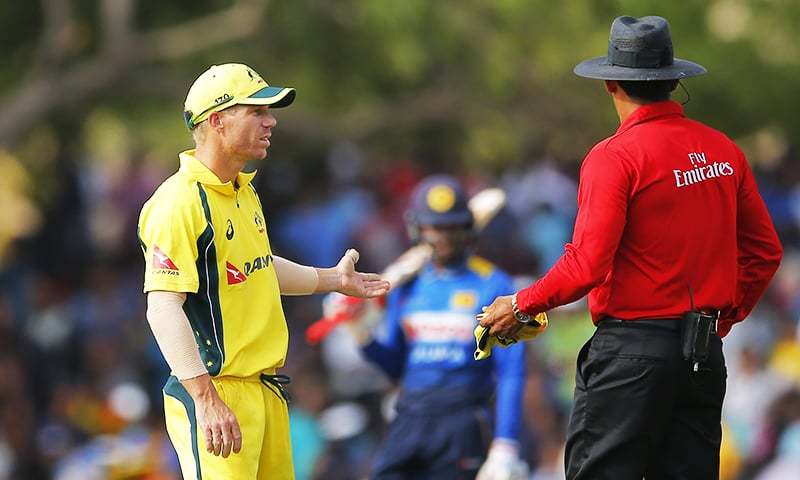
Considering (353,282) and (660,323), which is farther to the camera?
(353,282)

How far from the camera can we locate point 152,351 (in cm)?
1517

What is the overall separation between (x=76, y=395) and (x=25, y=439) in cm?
66

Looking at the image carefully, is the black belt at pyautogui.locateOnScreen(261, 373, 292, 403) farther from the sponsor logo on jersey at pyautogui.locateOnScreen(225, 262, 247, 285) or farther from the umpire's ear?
the umpire's ear

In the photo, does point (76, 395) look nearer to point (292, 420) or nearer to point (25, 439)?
point (25, 439)

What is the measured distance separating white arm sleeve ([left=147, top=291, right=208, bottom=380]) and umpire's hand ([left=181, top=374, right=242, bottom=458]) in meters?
0.04

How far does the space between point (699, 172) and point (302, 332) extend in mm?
8771

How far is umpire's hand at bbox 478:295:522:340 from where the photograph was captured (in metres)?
6.39

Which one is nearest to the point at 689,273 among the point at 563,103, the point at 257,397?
the point at 257,397

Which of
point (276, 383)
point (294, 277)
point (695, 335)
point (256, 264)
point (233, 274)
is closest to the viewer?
point (695, 335)

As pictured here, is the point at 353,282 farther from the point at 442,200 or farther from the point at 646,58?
the point at 442,200

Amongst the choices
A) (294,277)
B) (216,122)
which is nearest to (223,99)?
(216,122)

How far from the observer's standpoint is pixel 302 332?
14.8m

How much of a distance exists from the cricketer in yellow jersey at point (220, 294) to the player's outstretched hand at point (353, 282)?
395mm

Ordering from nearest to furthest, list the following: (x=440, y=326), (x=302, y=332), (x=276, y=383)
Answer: (x=276, y=383), (x=440, y=326), (x=302, y=332)
